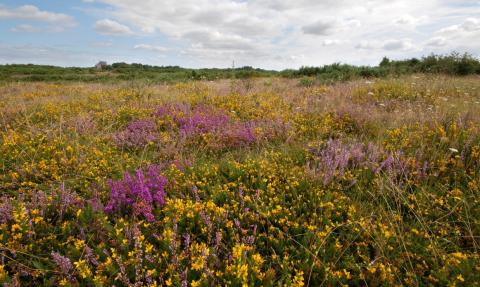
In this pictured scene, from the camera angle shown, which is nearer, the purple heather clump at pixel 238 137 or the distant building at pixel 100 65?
the purple heather clump at pixel 238 137

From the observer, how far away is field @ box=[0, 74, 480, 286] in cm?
218

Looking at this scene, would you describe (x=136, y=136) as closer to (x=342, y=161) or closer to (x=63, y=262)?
(x=63, y=262)

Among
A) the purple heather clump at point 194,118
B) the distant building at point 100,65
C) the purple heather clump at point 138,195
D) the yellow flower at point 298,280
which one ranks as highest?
the distant building at point 100,65

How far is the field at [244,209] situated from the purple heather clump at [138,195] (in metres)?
0.01

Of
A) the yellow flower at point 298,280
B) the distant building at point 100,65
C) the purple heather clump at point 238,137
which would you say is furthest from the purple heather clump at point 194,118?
the distant building at point 100,65

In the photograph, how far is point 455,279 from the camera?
6.79ft

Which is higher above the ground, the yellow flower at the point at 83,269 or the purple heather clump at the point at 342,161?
the purple heather clump at the point at 342,161

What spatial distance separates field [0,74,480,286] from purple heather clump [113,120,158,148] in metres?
0.03

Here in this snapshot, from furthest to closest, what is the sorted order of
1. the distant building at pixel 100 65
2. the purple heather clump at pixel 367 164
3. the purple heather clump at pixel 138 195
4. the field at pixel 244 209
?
the distant building at pixel 100 65, the purple heather clump at pixel 367 164, the purple heather clump at pixel 138 195, the field at pixel 244 209

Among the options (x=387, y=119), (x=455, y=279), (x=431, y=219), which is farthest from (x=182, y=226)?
(x=387, y=119)

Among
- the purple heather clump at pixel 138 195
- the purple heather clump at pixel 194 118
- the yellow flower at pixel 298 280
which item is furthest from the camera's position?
the purple heather clump at pixel 194 118

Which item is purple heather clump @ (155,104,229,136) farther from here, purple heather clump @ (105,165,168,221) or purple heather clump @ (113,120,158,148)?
purple heather clump @ (105,165,168,221)

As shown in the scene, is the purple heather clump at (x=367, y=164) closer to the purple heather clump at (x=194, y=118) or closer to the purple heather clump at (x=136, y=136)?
the purple heather clump at (x=194, y=118)

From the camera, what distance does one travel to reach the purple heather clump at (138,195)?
111 inches
